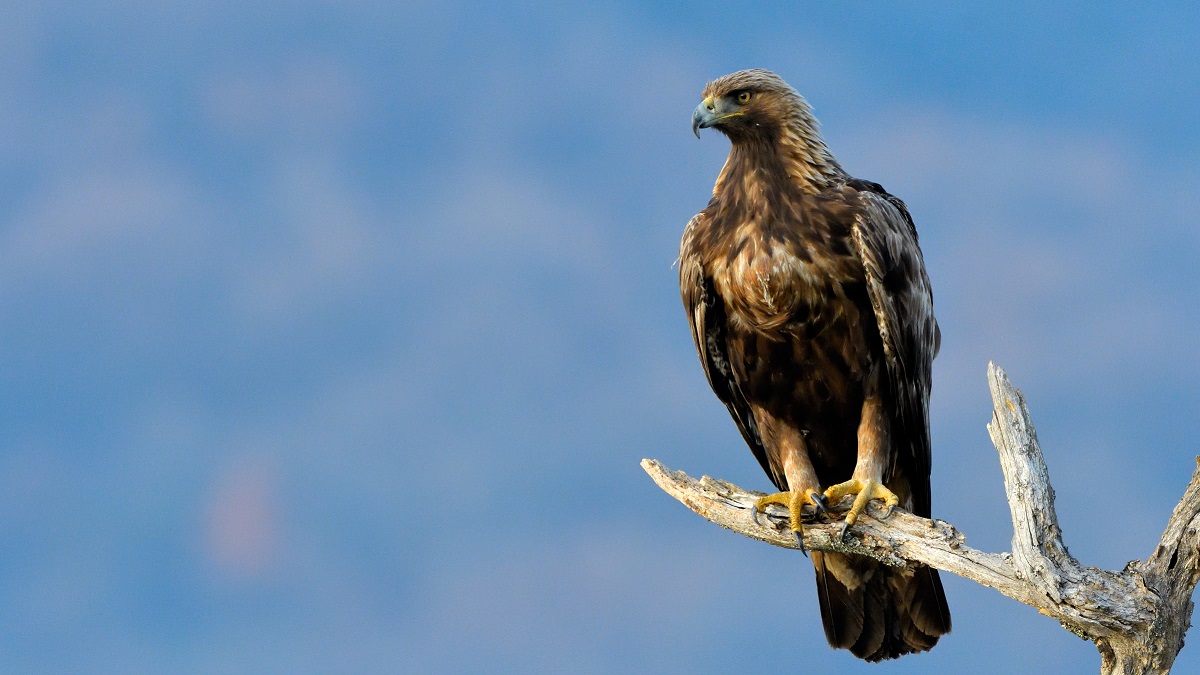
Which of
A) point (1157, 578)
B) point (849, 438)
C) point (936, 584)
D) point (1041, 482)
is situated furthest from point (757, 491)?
point (1157, 578)

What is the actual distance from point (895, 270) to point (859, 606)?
95.7 inches

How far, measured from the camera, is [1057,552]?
7141 millimetres

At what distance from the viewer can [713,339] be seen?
8867 mm

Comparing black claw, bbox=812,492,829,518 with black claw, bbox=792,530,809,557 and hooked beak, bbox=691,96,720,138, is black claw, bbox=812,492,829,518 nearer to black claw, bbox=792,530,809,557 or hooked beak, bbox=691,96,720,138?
black claw, bbox=792,530,809,557

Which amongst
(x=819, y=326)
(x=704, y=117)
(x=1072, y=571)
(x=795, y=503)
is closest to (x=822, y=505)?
(x=795, y=503)

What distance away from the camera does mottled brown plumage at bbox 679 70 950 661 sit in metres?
8.36

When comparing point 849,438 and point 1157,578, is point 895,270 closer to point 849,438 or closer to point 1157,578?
point 849,438

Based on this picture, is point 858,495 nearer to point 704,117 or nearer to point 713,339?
point 713,339

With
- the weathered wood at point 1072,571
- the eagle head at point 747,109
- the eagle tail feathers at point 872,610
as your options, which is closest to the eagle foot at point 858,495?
the weathered wood at point 1072,571

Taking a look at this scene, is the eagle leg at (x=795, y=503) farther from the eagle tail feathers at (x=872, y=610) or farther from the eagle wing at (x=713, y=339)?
the eagle tail feathers at (x=872, y=610)

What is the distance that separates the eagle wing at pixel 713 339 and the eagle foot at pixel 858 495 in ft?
2.33

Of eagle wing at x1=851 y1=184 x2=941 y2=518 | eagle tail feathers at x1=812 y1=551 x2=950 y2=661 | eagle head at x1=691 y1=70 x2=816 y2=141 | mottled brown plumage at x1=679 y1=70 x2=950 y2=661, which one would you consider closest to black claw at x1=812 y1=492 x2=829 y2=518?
mottled brown plumage at x1=679 y1=70 x2=950 y2=661

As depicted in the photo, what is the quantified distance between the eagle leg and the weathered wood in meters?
0.90

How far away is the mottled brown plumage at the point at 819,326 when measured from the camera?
836 cm
